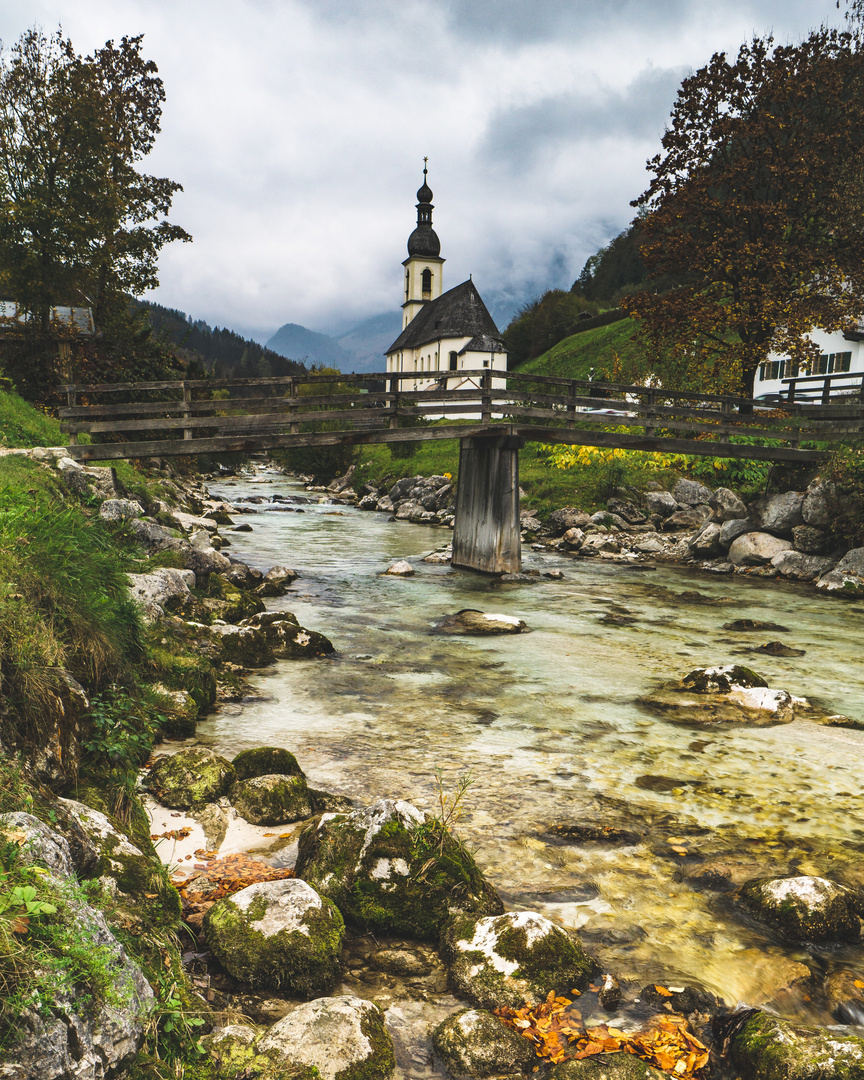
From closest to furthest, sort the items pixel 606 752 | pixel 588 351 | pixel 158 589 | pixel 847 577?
1. pixel 606 752
2. pixel 158 589
3. pixel 847 577
4. pixel 588 351

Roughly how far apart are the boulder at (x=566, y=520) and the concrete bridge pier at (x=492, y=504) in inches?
237

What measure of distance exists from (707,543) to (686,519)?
3461 mm

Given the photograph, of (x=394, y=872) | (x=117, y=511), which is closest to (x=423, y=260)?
(x=117, y=511)

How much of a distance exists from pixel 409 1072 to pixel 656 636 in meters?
9.34

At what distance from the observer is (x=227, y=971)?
370 cm

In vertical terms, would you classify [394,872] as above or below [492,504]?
below

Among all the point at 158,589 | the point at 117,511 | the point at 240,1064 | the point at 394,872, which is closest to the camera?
the point at 240,1064

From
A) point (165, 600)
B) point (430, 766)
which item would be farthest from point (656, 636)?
point (165, 600)

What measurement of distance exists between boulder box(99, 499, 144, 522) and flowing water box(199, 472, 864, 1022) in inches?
119

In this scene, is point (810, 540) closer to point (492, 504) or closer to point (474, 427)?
point (492, 504)

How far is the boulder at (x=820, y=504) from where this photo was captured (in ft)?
55.3

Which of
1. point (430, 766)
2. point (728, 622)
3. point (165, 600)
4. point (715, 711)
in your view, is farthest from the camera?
point (728, 622)

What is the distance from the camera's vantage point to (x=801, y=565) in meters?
17.1

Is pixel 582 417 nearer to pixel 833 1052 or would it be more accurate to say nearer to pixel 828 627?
pixel 828 627
